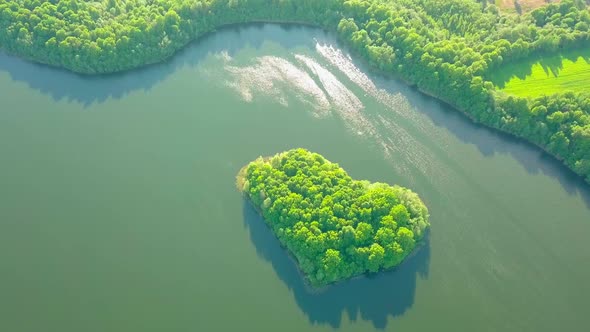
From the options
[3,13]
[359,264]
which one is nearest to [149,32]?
[3,13]

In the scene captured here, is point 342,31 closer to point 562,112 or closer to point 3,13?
point 562,112

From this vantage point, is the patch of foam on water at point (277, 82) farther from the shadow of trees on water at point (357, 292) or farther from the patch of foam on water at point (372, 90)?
the shadow of trees on water at point (357, 292)

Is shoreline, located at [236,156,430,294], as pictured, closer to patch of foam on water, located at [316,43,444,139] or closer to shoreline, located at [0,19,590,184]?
patch of foam on water, located at [316,43,444,139]

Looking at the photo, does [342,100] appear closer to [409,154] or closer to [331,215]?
[409,154]

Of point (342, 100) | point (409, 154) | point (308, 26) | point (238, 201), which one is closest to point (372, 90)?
point (342, 100)

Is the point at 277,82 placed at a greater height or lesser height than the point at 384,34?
lesser

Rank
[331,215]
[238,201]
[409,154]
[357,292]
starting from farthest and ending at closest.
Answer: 1. [409,154]
2. [238,201]
3. [331,215]
4. [357,292]
